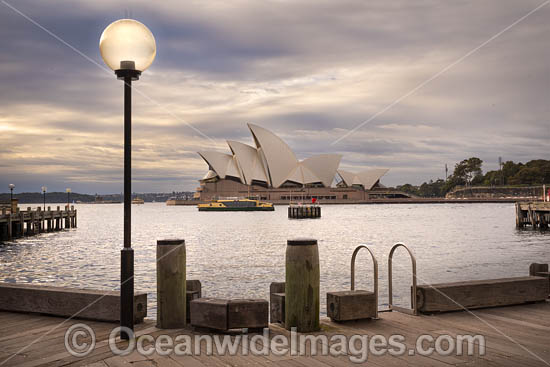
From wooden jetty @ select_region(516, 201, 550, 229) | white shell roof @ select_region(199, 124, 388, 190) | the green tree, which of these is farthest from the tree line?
wooden jetty @ select_region(516, 201, 550, 229)

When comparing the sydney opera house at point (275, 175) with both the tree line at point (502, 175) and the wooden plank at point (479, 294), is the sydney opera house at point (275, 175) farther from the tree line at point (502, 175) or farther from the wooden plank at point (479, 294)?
the wooden plank at point (479, 294)

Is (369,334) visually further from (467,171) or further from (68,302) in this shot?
(467,171)

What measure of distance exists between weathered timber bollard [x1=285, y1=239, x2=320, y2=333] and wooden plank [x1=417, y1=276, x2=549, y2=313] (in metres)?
1.39

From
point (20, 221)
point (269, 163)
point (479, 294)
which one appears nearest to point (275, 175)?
point (269, 163)

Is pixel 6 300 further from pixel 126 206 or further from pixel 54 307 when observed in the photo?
pixel 126 206

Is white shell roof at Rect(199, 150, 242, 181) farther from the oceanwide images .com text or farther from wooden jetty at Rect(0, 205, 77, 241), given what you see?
the oceanwide images .com text

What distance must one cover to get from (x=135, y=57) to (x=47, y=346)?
2628 millimetres

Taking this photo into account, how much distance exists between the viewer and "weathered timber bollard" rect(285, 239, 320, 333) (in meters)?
4.38

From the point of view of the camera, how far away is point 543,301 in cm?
573

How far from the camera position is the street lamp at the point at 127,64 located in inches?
168

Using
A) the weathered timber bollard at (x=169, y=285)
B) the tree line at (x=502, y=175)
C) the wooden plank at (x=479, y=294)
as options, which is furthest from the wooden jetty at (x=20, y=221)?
the tree line at (x=502, y=175)

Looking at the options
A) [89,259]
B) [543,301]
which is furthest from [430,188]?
[543,301]

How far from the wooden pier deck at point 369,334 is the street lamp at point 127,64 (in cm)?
39

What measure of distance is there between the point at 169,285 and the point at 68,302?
1217 millimetres
